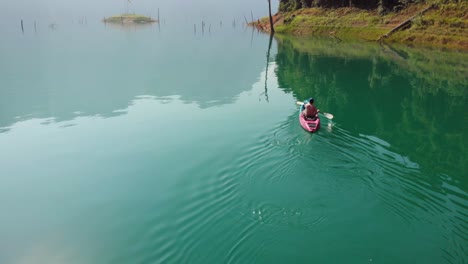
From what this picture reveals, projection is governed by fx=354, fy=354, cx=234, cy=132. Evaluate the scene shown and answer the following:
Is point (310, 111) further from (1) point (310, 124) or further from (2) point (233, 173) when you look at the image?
(2) point (233, 173)

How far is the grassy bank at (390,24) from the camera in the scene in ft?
167

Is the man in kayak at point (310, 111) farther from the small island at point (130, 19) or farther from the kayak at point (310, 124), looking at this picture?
the small island at point (130, 19)

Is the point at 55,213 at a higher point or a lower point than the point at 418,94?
lower

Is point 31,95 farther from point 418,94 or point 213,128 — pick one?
point 418,94

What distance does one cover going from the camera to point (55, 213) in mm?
13172

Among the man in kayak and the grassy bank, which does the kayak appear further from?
the grassy bank

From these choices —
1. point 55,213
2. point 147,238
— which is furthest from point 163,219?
point 55,213

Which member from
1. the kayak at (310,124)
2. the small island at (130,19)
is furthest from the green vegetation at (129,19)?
the kayak at (310,124)

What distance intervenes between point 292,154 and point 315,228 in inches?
222

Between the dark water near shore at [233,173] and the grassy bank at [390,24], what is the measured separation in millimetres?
20760

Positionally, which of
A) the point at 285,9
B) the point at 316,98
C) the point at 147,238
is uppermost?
the point at 285,9

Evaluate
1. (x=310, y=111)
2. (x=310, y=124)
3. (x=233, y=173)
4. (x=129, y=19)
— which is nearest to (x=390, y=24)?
(x=310, y=111)

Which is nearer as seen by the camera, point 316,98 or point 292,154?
point 292,154

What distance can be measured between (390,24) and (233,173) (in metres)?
55.9
